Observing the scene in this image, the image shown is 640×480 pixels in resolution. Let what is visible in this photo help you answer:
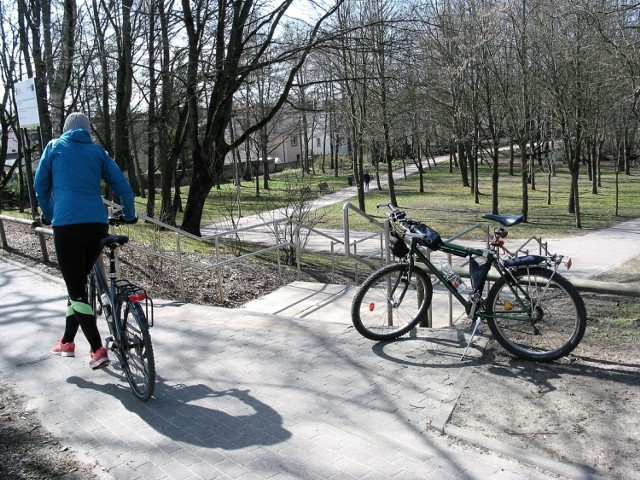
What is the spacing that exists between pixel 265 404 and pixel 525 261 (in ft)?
6.81

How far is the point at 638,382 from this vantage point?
3.75 meters

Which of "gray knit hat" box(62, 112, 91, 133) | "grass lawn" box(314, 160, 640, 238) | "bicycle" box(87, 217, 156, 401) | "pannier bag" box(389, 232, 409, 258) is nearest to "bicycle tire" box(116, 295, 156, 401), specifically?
"bicycle" box(87, 217, 156, 401)

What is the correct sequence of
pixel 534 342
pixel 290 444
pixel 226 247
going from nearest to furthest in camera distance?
pixel 290 444 → pixel 534 342 → pixel 226 247

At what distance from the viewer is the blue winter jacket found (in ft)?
13.1

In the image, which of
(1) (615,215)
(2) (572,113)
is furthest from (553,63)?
(1) (615,215)

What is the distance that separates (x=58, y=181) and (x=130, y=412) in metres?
1.63

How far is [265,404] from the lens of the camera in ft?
12.4

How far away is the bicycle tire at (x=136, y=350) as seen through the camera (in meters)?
3.70

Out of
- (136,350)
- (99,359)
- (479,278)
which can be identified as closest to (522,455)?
(479,278)

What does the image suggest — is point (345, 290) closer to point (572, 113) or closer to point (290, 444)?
A: point (290, 444)

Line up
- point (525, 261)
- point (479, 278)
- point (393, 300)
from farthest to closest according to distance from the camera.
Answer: point (393, 300) < point (479, 278) < point (525, 261)

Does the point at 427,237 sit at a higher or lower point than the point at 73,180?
lower

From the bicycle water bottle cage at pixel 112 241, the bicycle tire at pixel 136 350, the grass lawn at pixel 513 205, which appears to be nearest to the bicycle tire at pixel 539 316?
the bicycle tire at pixel 136 350

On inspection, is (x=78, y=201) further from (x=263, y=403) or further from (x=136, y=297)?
(x=263, y=403)
